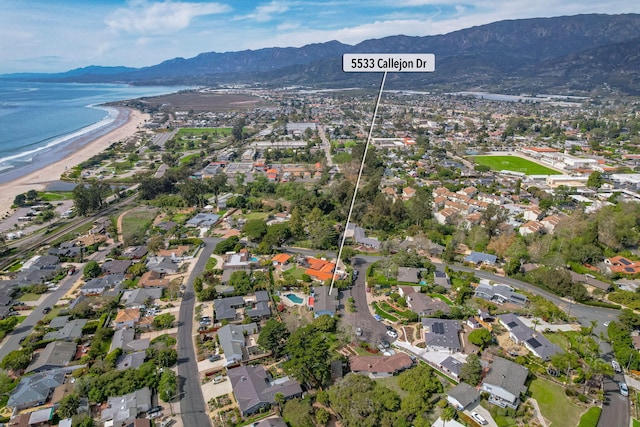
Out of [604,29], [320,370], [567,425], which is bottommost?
[567,425]

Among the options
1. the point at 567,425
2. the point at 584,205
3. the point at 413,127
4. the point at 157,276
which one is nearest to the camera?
the point at 567,425

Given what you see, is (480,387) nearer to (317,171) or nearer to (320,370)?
(320,370)

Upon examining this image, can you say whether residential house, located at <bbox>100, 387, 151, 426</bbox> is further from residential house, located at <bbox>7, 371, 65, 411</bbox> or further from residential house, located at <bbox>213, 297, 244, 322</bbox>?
residential house, located at <bbox>213, 297, 244, 322</bbox>

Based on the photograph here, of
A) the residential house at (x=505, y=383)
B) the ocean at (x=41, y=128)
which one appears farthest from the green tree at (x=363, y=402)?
the ocean at (x=41, y=128)

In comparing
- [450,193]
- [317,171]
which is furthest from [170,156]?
[450,193]

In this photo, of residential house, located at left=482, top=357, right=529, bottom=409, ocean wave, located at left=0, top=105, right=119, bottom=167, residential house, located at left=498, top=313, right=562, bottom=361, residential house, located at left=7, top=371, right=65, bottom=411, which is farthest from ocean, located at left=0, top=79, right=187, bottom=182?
residential house, located at left=482, top=357, right=529, bottom=409

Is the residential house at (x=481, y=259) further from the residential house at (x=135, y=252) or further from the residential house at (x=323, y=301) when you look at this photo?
the residential house at (x=135, y=252)

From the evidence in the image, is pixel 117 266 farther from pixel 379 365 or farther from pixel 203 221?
pixel 379 365
